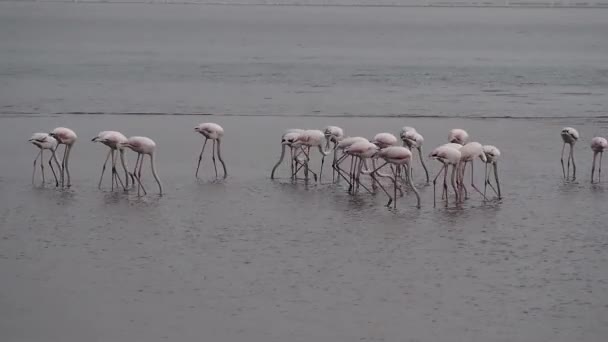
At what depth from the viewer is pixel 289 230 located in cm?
1237

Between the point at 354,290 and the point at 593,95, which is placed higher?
the point at 593,95

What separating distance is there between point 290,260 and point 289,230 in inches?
50.8

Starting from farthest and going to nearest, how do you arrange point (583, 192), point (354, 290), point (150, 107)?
point (150, 107) → point (583, 192) → point (354, 290)

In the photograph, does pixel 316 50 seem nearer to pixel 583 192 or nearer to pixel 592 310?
pixel 583 192

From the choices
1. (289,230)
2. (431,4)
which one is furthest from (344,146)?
(431,4)

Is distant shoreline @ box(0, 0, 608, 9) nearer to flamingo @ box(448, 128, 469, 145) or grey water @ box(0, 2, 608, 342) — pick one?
grey water @ box(0, 2, 608, 342)

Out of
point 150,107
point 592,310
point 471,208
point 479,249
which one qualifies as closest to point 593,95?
point 150,107

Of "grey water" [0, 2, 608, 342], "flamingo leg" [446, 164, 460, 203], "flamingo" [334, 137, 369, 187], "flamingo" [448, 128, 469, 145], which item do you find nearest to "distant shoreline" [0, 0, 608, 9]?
→ "grey water" [0, 2, 608, 342]

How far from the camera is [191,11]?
262 ft

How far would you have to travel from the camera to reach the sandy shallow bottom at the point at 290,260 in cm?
931

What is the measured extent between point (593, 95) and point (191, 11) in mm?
56728

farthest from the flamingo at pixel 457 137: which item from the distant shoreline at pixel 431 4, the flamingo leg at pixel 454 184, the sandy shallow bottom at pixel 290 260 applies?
the distant shoreline at pixel 431 4

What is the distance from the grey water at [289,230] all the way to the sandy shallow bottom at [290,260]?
0.03 m

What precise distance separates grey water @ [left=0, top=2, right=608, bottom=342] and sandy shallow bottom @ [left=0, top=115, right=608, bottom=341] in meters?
0.03
